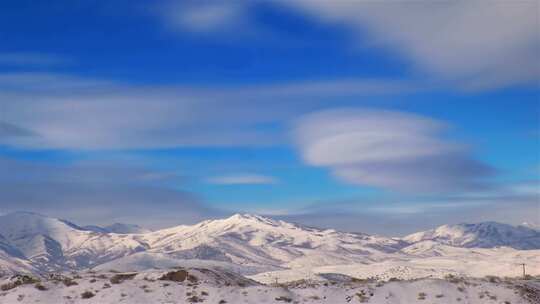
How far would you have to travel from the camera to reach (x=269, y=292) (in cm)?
4812

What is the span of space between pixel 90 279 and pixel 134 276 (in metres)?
5.26

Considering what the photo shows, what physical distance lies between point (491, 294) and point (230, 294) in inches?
770

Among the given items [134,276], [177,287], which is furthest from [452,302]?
[134,276]

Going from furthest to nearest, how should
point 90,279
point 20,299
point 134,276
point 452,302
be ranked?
point 134,276 → point 90,279 → point 20,299 → point 452,302

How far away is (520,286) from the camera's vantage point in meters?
48.4

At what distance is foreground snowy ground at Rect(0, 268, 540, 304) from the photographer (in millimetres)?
46000

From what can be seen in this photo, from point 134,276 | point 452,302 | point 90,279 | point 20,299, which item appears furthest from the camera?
point 134,276

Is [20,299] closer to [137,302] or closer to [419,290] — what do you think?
[137,302]

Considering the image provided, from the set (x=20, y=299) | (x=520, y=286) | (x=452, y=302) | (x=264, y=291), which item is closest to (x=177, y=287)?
(x=264, y=291)

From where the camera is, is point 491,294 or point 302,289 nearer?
point 491,294

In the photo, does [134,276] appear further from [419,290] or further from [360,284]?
[419,290]

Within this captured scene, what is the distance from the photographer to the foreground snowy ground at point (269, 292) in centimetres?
4600

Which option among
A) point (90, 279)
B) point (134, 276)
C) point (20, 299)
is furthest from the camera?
point (134, 276)

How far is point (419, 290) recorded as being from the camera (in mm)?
47031
